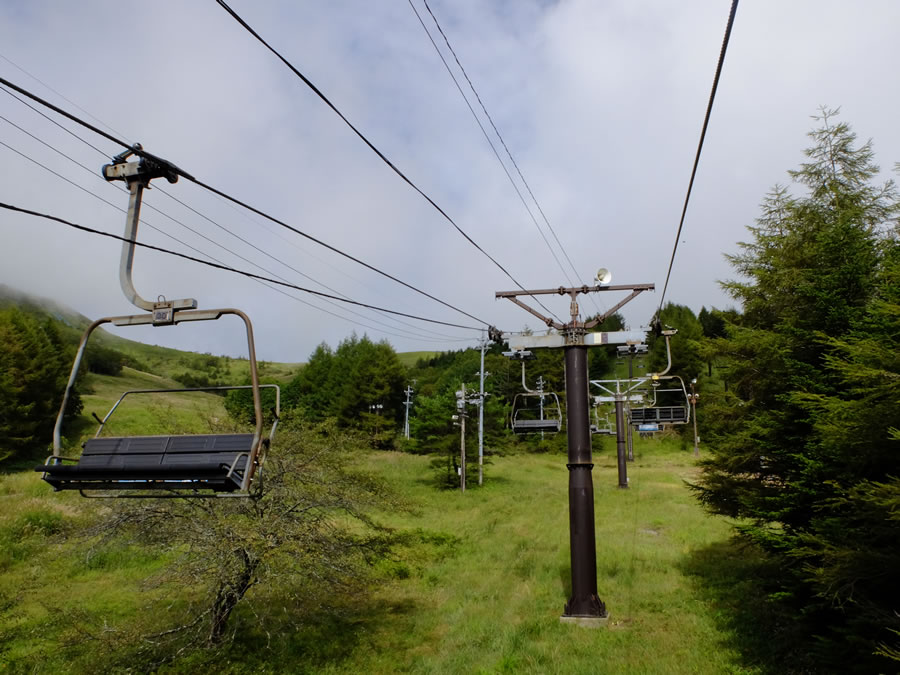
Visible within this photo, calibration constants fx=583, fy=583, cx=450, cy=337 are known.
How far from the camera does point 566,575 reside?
1691 cm

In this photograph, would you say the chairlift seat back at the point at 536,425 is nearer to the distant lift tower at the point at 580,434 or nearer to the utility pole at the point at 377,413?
the distant lift tower at the point at 580,434

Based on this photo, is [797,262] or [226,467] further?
[797,262]

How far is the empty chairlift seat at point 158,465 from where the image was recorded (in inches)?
188

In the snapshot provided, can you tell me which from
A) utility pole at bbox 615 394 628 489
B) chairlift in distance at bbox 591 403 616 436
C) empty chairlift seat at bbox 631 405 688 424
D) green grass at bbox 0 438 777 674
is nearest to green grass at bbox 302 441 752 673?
green grass at bbox 0 438 777 674

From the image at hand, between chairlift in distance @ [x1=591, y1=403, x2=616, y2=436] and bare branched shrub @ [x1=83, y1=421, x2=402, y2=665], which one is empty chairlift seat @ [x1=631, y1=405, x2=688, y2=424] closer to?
chairlift in distance @ [x1=591, y1=403, x2=616, y2=436]

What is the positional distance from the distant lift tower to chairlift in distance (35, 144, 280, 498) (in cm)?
899

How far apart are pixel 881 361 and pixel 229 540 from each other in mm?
11176

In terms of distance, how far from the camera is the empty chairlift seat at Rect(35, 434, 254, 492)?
4.78 meters

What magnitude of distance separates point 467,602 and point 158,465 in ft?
39.7

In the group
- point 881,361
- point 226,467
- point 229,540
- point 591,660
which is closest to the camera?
point 226,467

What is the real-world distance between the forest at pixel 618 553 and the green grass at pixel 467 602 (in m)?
0.08

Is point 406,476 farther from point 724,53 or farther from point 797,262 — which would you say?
point 724,53

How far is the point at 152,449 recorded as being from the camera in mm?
5309

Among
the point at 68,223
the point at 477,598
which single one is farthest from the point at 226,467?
the point at 477,598
